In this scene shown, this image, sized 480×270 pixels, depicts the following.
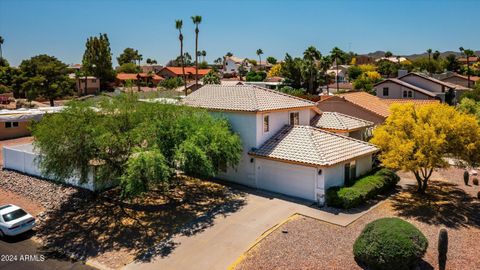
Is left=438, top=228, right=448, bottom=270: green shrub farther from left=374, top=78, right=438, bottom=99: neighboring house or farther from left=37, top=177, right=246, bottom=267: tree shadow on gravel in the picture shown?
left=374, top=78, right=438, bottom=99: neighboring house

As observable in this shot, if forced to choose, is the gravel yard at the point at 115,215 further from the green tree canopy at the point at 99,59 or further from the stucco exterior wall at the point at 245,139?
the green tree canopy at the point at 99,59

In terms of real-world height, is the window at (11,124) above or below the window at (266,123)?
below

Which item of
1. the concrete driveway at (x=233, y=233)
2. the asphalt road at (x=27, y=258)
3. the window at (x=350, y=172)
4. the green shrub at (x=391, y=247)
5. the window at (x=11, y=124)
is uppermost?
the window at (x=11, y=124)

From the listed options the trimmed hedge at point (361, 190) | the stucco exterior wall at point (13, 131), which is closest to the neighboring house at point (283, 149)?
the trimmed hedge at point (361, 190)

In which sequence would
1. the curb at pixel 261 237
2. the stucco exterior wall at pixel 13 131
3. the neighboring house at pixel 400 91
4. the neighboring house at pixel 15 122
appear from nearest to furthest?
the curb at pixel 261 237
the neighboring house at pixel 15 122
the stucco exterior wall at pixel 13 131
the neighboring house at pixel 400 91

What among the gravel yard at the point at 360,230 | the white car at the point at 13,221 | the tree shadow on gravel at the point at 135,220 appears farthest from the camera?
the white car at the point at 13,221

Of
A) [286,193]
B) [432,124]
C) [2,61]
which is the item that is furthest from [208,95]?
[2,61]

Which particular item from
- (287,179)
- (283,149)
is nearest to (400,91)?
(283,149)
